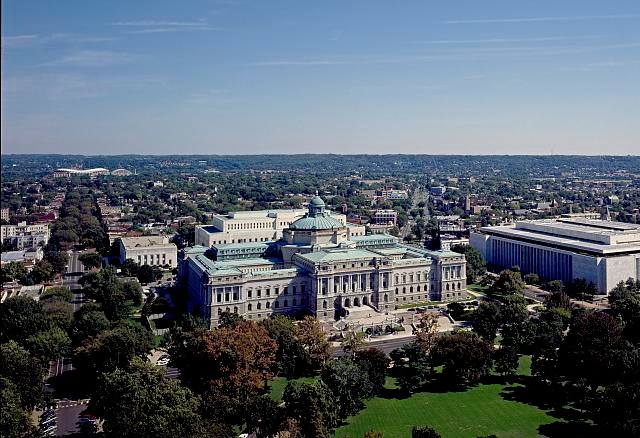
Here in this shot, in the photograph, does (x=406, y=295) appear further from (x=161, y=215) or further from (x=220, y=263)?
(x=161, y=215)

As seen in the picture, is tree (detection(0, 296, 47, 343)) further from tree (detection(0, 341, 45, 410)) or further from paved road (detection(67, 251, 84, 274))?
paved road (detection(67, 251, 84, 274))

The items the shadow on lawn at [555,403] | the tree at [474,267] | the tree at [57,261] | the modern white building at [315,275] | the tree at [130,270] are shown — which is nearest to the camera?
the shadow on lawn at [555,403]

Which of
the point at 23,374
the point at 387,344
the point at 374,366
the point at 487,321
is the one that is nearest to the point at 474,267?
the point at 487,321

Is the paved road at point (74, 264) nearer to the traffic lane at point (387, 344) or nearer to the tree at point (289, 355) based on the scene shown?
the traffic lane at point (387, 344)

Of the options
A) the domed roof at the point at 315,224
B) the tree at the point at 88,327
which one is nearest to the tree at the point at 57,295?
the tree at the point at 88,327

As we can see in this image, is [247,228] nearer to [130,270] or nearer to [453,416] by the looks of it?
[130,270]

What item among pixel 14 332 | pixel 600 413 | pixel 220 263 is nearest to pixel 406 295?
pixel 220 263
